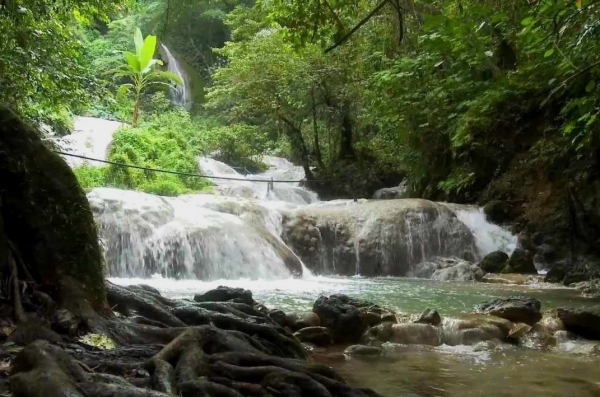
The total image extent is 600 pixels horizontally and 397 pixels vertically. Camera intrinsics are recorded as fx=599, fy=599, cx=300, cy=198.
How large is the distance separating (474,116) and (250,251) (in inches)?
269

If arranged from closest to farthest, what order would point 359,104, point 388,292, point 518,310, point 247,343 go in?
point 247,343, point 518,310, point 388,292, point 359,104

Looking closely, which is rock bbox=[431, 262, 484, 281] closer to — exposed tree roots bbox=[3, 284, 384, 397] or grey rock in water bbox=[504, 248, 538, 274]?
grey rock in water bbox=[504, 248, 538, 274]

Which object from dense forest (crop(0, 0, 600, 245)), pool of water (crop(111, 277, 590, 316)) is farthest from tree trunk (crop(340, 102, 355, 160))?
pool of water (crop(111, 277, 590, 316))

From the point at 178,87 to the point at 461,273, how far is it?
21014mm

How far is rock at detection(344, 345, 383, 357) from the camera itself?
20.3 feet

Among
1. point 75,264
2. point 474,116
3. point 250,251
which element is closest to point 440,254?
point 474,116

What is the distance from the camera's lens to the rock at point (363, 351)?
244 inches

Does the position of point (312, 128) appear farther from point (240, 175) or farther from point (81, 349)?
point (81, 349)

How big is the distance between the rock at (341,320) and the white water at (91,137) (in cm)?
1297

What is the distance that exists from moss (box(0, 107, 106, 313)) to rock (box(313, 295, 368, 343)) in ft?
9.63

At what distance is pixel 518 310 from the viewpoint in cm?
756

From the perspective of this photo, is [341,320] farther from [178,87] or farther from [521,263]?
[178,87]

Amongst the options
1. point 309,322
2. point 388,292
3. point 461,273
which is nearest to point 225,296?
point 309,322

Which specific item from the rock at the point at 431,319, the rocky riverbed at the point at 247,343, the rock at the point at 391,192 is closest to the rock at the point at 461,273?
the rocky riverbed at the point at 247,343
